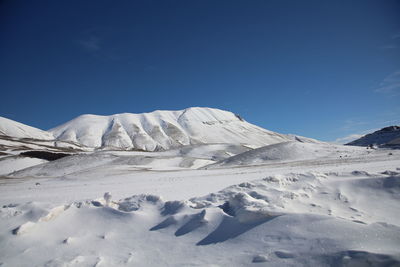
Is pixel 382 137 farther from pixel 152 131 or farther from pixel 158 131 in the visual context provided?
pixel 152 131

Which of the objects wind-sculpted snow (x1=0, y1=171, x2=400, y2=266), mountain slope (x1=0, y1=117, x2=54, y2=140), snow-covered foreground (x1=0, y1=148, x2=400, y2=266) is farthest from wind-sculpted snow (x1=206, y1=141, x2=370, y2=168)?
mountain slope (x1=0, y1=117, x2=54, y2=140)

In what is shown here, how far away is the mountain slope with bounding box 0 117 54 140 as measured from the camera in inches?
5034

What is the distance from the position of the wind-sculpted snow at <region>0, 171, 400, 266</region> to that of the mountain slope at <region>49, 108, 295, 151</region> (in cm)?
12316

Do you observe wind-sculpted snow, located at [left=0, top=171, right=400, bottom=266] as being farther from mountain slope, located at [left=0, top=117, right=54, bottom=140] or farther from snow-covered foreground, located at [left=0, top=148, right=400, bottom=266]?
mountain slope, located at [left=0, top=117, right=54, bottom=140]

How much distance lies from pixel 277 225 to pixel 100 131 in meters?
165

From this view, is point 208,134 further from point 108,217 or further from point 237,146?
point 108,217

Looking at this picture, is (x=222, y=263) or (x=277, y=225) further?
(x=277, y=225)

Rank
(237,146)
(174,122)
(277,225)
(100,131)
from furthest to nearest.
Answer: (174,122), (100,131), (237,146), (277,225)

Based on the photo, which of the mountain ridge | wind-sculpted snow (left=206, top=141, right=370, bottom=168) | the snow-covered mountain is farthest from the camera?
the mountain ridge

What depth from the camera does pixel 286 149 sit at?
3597cm

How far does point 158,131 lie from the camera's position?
152 metres

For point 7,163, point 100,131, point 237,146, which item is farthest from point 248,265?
point 100,131

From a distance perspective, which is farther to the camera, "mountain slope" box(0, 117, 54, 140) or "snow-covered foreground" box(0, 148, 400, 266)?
"mountain slope" box(0, 117, 54, 140)

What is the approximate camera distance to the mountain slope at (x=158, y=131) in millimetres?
137750
